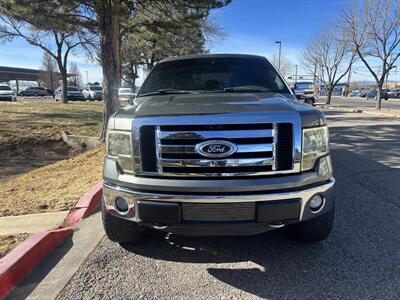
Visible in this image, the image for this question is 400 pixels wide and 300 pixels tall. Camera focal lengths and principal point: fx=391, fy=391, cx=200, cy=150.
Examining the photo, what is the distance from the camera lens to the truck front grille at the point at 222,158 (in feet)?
9.75

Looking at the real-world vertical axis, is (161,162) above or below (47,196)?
above

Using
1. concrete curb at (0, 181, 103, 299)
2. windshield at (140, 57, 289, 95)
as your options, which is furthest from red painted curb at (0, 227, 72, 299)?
windshield at (140, 57, 289, 95)

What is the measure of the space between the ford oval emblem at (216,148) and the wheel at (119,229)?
1.04m

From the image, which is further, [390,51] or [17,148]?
[390,51]

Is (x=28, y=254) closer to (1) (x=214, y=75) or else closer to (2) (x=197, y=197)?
(2) (x=197, y=197)

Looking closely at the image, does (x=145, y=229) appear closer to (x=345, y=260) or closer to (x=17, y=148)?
(x=345, y=260)

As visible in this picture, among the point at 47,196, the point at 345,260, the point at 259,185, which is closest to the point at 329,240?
the point at 345,260

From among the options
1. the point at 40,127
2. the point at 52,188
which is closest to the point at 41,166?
the point at 52,188

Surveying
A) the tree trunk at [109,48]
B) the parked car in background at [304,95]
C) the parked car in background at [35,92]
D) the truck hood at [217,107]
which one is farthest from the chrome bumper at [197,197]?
the parked car in background at [35,92]

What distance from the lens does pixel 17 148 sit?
12.0 m

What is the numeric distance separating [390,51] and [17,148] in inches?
834

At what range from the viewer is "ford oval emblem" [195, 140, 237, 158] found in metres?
2.96

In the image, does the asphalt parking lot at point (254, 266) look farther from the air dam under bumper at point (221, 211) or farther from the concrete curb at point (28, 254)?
the air dam under bumper at point (221, 211)

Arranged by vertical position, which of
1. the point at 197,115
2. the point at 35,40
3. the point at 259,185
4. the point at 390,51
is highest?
the point at 35,40
